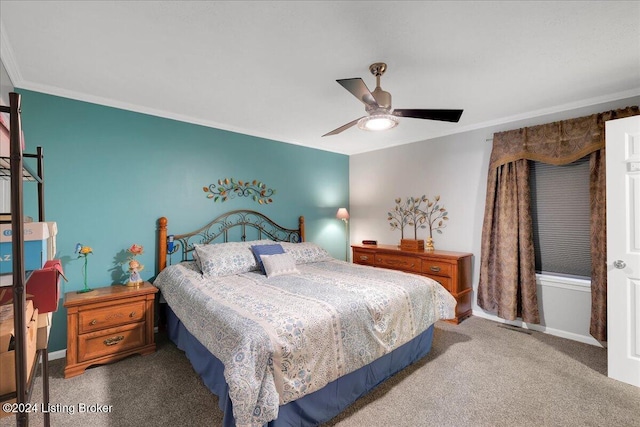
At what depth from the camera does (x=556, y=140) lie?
3.18 m

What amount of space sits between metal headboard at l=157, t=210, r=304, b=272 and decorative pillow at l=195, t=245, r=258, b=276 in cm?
36

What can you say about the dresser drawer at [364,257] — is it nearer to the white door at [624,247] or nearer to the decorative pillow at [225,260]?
the decorative pillow at [225,260]

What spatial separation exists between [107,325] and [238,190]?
2.08 meters

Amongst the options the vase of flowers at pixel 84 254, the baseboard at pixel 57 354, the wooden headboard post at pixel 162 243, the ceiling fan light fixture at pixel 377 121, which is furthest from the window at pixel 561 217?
the baseboard at pixel 57 354

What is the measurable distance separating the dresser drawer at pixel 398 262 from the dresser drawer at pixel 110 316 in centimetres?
310

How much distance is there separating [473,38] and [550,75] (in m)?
1.09

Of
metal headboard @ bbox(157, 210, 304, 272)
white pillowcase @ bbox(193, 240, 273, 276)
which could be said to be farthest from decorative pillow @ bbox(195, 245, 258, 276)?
metal headboard @ bbox(157, 210, 304, 272)

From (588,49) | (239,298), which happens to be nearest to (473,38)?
(588,49)

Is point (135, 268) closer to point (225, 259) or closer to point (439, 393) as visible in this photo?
point (225, 259)

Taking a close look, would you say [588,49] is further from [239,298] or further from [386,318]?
[239,298]

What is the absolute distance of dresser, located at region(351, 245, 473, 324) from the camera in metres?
3.64

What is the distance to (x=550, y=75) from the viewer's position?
2.49 meters

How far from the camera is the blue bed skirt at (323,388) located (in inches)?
68.8

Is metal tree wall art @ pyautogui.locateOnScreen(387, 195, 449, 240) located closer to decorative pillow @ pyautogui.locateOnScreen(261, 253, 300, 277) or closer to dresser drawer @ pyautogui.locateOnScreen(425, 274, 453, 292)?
dresser drawer @ pyautogui.locateOnScreen(425, 274, 453, 292)
